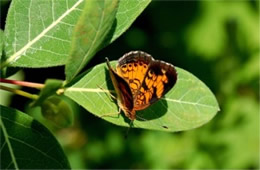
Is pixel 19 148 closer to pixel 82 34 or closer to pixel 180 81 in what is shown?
pixel 82 34

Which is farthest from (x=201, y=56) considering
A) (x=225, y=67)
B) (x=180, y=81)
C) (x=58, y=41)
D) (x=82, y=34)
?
(x=82, y=34)

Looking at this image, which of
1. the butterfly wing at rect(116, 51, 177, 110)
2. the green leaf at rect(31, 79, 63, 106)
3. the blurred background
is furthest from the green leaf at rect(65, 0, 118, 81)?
the blurred background

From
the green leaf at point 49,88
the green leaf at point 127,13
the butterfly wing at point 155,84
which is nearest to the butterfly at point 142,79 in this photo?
the butterfly wing at point 155,84

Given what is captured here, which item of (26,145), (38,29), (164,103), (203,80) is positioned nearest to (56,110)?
(26,145)

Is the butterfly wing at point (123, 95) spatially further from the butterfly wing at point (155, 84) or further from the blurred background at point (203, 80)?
the blurred background at point (203, 80)

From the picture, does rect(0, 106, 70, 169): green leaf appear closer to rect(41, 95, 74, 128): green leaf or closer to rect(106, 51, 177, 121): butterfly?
rect(41, 95, 74, 128): green leaf

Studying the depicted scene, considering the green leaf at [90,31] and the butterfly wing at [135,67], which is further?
the butterfly wing at [135,67]
